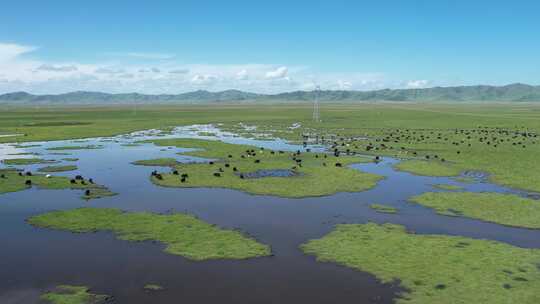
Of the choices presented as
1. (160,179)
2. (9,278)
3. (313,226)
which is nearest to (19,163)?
(160,179)

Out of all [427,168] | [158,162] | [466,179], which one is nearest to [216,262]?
[466,179]

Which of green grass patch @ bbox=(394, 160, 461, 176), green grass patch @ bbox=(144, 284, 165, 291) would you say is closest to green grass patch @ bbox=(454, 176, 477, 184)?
green grass patch @ bbox=(394, 160, 461, 176)

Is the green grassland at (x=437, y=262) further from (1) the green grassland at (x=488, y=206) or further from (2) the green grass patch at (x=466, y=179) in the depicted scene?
(2) the green grass patch at (x=466, y=179)

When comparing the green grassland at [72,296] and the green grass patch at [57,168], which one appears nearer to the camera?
the green grassland at [72,296]

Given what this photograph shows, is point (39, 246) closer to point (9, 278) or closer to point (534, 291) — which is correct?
point (9, 278)

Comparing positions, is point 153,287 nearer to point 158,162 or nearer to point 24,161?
point 158,162

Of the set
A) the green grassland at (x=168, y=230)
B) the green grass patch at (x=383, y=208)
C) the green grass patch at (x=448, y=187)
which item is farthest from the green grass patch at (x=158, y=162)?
the green grass patch at (x=448, y=187)

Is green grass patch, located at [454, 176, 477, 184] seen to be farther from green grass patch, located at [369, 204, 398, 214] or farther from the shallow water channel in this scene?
green grass patch, located at [369, 204, 398, 214]
